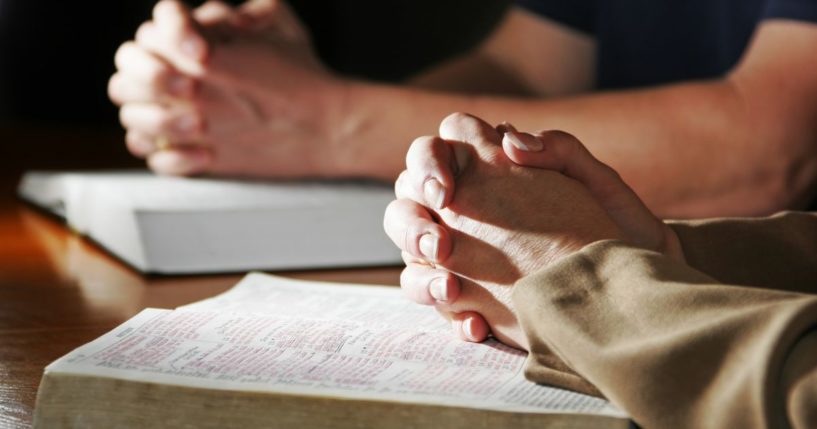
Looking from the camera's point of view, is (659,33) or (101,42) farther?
(101,42)

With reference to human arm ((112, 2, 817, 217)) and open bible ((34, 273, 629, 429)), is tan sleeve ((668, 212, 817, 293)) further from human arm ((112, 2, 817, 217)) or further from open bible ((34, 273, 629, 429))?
human arm ((112, 2, 817, 217))

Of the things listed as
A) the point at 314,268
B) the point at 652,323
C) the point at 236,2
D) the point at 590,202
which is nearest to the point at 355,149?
the point at 314,268

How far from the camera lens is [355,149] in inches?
46.2

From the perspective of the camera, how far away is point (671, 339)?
0.47 metres

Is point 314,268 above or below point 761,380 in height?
below

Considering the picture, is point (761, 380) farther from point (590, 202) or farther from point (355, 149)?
point (355, 149)

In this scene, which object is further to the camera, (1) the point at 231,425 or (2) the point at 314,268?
(2) the point at 314,268

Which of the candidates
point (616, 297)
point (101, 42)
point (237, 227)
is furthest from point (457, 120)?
point (101, 42)

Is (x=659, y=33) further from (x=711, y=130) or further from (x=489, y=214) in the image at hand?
(x=489, y=214)

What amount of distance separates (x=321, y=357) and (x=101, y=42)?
Answer: 11.3 ft

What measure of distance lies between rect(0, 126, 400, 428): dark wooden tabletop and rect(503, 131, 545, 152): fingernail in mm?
255

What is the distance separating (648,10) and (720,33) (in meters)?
0.12

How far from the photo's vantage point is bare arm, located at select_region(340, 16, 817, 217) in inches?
43.2

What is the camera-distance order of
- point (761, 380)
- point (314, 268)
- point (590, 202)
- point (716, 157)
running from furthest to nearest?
point (716, 157), point (314, 268), point (590, 202), point (761, 380)
